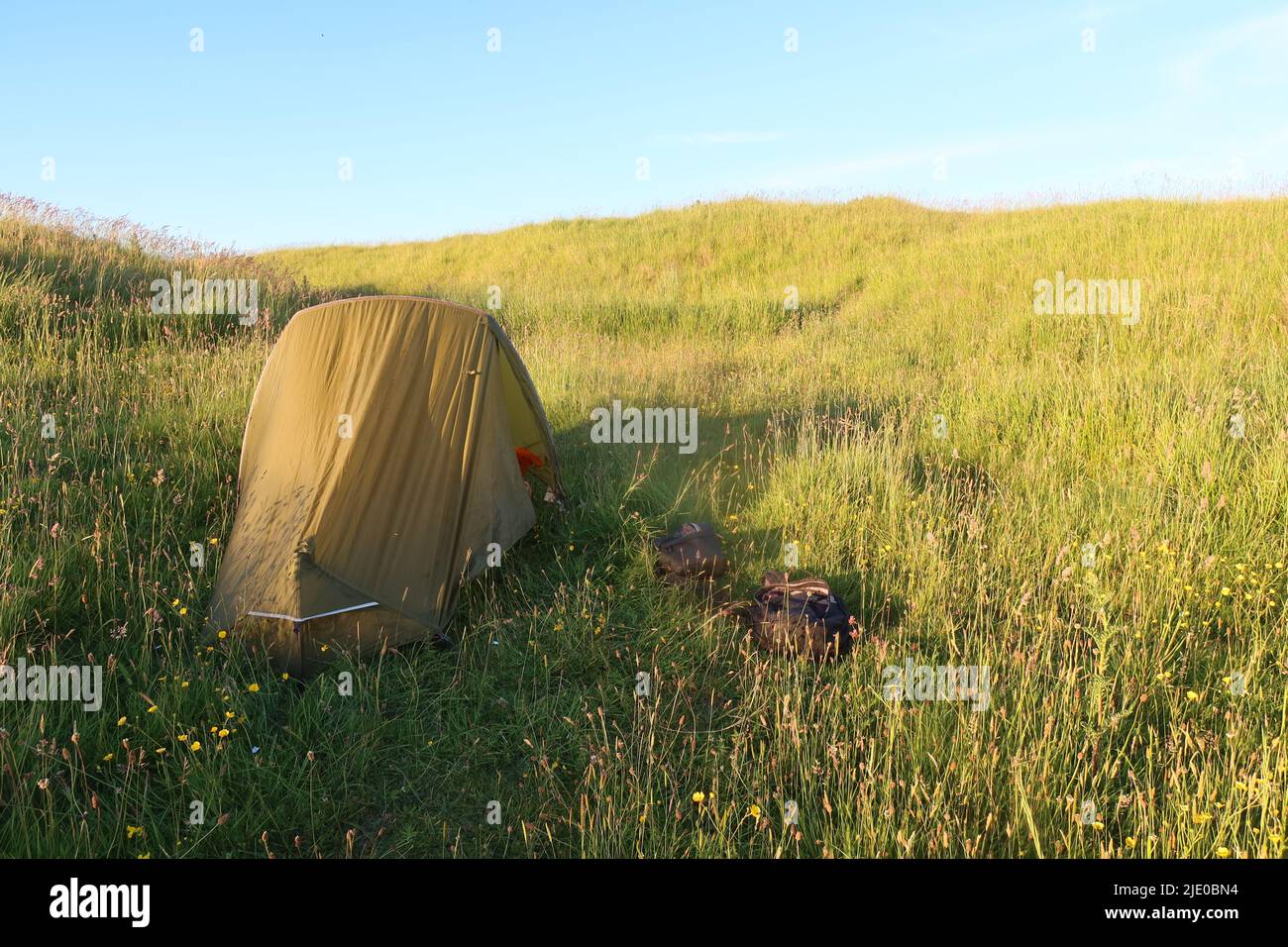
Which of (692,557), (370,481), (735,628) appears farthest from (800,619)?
(370,481)

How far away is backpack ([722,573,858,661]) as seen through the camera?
13.8 feet

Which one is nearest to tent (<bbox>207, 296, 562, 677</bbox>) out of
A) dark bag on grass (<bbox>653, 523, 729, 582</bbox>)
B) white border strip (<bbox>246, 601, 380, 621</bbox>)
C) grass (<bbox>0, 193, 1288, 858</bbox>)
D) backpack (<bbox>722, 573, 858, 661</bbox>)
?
white border strip (<bbox>246, 601, 380, 621</bbox>)

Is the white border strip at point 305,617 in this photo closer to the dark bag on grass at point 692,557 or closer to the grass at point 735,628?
the grass at point 735,628

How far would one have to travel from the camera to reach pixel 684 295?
15852 mm

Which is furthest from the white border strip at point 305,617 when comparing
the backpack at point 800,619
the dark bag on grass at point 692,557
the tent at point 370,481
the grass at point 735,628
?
the backpack at point 800,619

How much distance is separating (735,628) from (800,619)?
378 mm

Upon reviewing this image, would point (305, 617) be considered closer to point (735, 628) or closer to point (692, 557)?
point (692, 557)

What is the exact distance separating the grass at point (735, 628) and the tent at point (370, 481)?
0.26 m

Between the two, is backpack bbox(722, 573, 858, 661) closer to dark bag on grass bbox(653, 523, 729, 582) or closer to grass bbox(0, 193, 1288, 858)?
grass bbox(0, 193, 1288, 858)

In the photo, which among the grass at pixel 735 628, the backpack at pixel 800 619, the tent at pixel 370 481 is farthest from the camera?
the tent at pixel 370 481

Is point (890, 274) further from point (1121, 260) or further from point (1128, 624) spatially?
point (1128, 624)

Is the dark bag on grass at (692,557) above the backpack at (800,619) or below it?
above

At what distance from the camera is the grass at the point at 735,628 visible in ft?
10.3
